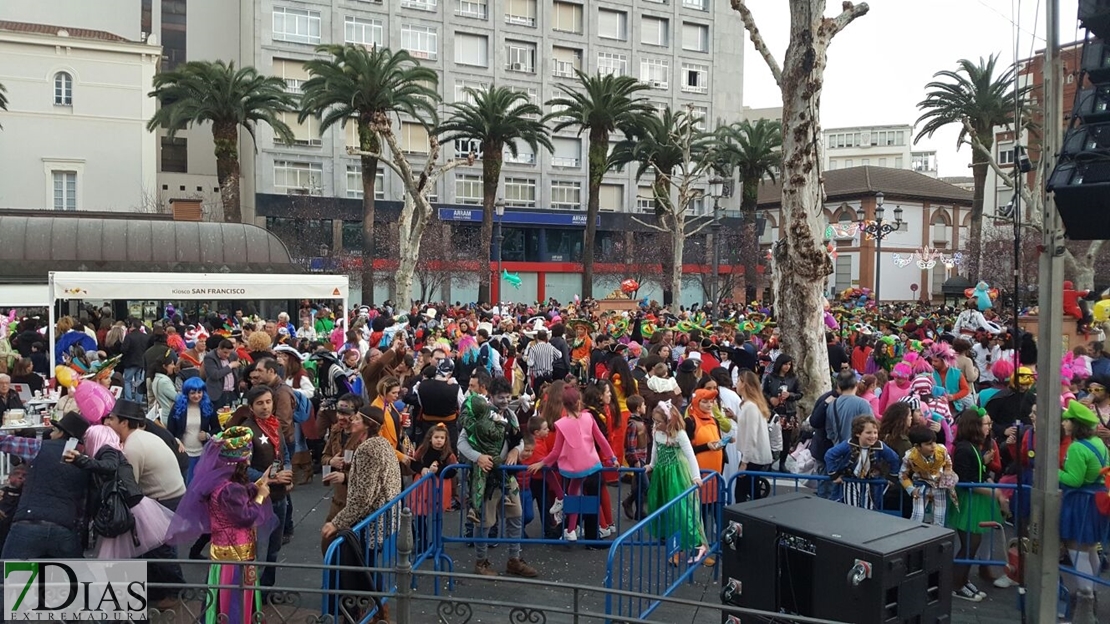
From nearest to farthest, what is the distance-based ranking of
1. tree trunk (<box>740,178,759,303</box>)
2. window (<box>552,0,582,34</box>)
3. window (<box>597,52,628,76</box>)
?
tree trunk (<box>740,178,759,303</box>) < window (<box>552,0,582,34</box>) < window (<box>597,52,628,76</box>)

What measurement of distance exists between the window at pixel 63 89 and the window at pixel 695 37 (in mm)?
39353

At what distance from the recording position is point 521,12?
5647cm

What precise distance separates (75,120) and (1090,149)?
54.1m

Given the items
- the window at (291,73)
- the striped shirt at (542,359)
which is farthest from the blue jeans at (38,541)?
the window at (291,73)

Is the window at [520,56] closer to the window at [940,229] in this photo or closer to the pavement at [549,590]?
the window at [940,229]

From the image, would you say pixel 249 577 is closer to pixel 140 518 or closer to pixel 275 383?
pixel 140 518

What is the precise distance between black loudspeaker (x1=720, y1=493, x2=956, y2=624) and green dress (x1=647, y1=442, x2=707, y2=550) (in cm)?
136

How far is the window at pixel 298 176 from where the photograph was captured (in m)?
50.2

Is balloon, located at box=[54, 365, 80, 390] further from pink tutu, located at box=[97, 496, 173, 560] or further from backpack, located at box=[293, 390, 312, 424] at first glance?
pink tutu, located at box=[97, 496, 173, 560]

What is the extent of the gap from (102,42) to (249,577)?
2013 inches

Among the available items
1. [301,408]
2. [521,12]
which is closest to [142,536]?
[301,408]

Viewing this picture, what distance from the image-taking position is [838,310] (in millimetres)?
21953

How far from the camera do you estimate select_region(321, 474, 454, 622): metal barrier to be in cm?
561

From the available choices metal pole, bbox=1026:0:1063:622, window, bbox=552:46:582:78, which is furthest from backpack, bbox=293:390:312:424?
window, bbox=552:46:582:78
